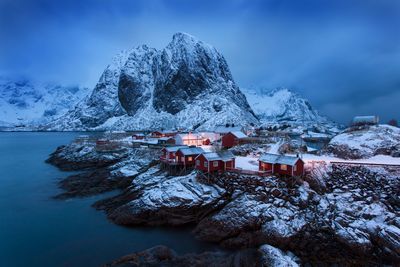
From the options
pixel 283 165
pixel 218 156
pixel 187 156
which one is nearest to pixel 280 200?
pixel 283 165

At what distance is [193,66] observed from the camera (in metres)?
186

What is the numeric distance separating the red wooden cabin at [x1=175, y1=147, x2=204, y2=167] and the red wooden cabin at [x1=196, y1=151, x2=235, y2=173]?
3.97 m

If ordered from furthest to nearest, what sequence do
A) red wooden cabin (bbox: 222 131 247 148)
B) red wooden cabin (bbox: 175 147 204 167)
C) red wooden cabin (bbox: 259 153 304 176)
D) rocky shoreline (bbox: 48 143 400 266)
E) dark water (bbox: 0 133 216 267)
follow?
red wooden cabin (bbox: 222 131 247 148)
red wooden cabin (bbox: 175 147 204 167)
red wooden cabin (bbox: 259 153 304 176)
dark water (bbox: 0 133 216 267)
rocky shoreline (bbox: 48 143 400 266)

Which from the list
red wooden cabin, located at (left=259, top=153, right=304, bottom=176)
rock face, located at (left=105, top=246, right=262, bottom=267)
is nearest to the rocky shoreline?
rock face, located at (left=105, top=246, right=262, bottom=267)

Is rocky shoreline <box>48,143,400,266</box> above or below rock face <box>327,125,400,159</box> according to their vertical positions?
below

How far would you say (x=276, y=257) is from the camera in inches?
731

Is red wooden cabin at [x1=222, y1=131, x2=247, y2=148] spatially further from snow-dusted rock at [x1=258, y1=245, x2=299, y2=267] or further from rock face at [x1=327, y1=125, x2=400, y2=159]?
snow-dusted rock at [x1=258, y1=245, x2=299, y2=267]

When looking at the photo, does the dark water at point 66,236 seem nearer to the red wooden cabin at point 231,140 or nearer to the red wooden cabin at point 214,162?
the red wooden cabin at point 214,162

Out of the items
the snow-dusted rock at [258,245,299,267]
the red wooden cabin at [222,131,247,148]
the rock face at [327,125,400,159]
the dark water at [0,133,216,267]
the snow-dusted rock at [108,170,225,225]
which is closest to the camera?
the snow-dusted rock at [258,245,299,267]

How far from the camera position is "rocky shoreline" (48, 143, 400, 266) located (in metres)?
19.4

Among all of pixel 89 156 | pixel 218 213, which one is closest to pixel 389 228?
pixel 218 213

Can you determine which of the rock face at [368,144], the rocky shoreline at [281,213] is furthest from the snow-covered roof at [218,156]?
the rock face at [368,144]

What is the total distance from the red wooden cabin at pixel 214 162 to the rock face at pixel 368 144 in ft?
71.3

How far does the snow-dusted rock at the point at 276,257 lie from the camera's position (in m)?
18.0
